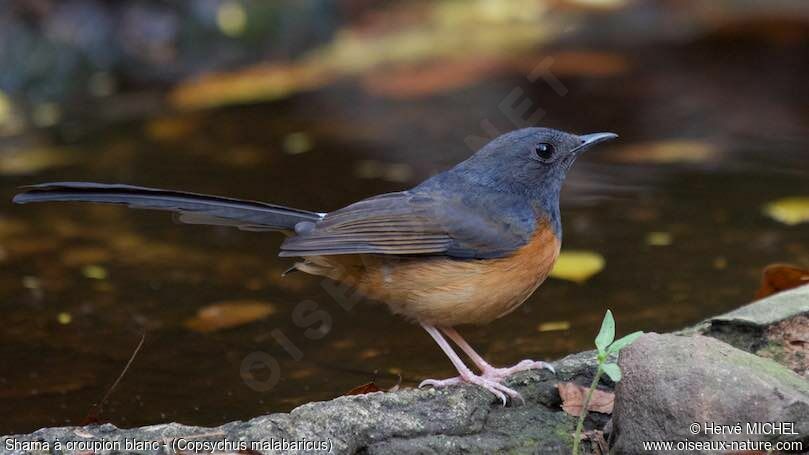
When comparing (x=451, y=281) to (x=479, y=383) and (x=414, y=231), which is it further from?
(x=479, y=383)

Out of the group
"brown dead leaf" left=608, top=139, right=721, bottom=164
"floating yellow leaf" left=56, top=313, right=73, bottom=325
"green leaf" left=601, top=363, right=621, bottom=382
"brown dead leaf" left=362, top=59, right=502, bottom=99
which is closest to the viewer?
"green leaf" left=601, top=363, right=621, bottom=382

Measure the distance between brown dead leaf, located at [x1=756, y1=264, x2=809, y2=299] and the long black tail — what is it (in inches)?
74.4

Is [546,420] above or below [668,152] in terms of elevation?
below

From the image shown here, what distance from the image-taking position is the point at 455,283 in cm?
376

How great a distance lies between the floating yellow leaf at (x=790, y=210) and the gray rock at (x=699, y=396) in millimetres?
3070

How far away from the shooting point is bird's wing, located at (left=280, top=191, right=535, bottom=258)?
3801mm

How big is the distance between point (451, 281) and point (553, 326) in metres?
1.27

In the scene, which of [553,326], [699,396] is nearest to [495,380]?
[699,396]

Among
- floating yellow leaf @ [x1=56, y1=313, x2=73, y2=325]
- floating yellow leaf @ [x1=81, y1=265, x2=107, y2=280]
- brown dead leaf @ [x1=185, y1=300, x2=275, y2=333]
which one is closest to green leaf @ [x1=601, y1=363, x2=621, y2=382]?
brown dead leaf @ [x1=185, y1=300, x2=275, y2=333]

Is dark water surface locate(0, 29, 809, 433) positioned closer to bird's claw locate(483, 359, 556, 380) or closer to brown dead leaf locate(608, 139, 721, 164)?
brown dead leaf locate(608, 139, 721, 164)

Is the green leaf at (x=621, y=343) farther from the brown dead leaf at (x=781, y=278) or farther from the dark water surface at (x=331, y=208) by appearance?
the brown dead leaf at (x=781, y=278)

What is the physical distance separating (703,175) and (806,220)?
959mm

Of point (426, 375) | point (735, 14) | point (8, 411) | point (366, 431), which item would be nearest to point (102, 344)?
point (8, 411)

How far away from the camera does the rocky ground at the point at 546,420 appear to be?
3.02 metres
